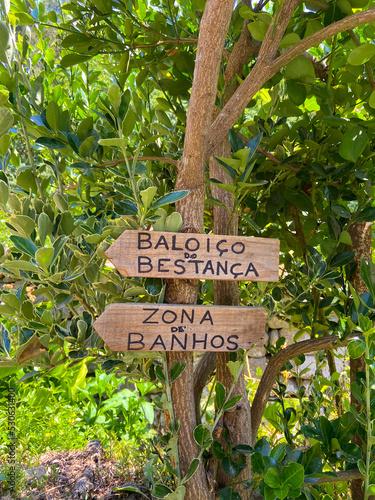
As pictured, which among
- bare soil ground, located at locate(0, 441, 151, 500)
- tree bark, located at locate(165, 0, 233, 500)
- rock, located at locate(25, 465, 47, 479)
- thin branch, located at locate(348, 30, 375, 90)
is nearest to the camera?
tree bark, located at locate(165, 0, 233, 500)

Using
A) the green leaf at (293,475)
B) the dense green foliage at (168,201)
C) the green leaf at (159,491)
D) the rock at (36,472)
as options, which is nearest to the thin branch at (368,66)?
the dense green foliage at (168,201)

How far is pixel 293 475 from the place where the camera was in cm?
60

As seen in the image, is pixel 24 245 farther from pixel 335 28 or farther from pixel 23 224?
pixel 335 28

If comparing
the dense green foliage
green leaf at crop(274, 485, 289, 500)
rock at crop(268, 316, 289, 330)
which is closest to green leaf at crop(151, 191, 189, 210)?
the dense green foliage

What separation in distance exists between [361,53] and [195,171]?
11.9 inches

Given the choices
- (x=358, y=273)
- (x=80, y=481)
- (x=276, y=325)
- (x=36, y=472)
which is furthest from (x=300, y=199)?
(x=276, y=325)

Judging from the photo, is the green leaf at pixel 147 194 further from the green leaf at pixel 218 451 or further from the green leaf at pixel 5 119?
the green leaf at pixel 218 451

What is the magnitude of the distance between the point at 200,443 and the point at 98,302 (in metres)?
0.30

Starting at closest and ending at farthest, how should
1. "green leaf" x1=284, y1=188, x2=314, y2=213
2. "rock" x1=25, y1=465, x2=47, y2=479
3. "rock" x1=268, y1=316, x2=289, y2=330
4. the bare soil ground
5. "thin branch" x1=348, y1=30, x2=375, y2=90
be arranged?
1. "thin branch" x1=348, y1=30, x2=375, y2=90
2. "green leaf" x1=284, y1=188, x2=314, y2=213
3. the bare soil ground
4. "rock" x1=25, y1=465, x2=47, y2=479
5. "rock" x1=268, y1=316, x2=289, y2=330

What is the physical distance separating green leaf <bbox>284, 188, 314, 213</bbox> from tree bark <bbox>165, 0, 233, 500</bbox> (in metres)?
0.26

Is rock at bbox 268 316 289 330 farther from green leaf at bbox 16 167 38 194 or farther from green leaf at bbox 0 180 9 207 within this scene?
green leaf at bbox 0 180 9 207

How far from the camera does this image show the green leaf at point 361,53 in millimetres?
→ 625

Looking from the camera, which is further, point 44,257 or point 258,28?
point 258,28

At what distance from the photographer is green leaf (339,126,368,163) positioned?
72 cm
